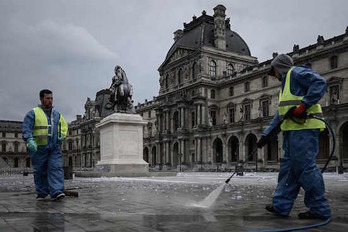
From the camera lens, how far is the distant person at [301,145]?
4.84 m

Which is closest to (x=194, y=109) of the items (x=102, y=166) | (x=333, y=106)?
(x=333, y=106)

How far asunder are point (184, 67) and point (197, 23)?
30.9 ft

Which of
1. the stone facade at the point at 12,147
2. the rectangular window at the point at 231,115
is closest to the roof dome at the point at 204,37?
the rectangular window at the point at 231,115

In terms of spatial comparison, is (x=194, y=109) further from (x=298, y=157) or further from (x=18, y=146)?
(x=18, y=146)

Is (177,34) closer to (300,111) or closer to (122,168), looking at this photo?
(122,168)

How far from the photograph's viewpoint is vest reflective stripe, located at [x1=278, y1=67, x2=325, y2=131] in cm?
509

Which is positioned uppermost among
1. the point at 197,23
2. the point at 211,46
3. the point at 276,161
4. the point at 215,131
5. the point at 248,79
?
the point at 197,23

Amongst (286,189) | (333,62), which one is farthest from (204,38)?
(286,189)

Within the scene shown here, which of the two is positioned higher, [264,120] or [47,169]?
[264,120]

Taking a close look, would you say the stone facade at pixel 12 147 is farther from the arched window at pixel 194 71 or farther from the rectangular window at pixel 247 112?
the rectangular window at pixel 247 112

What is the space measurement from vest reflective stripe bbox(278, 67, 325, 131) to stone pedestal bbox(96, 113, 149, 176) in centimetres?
1341

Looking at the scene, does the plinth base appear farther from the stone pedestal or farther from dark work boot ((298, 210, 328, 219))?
dark work boot ((298, 210, 328, 219))

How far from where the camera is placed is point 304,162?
16.1 ft

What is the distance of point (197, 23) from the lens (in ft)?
243
